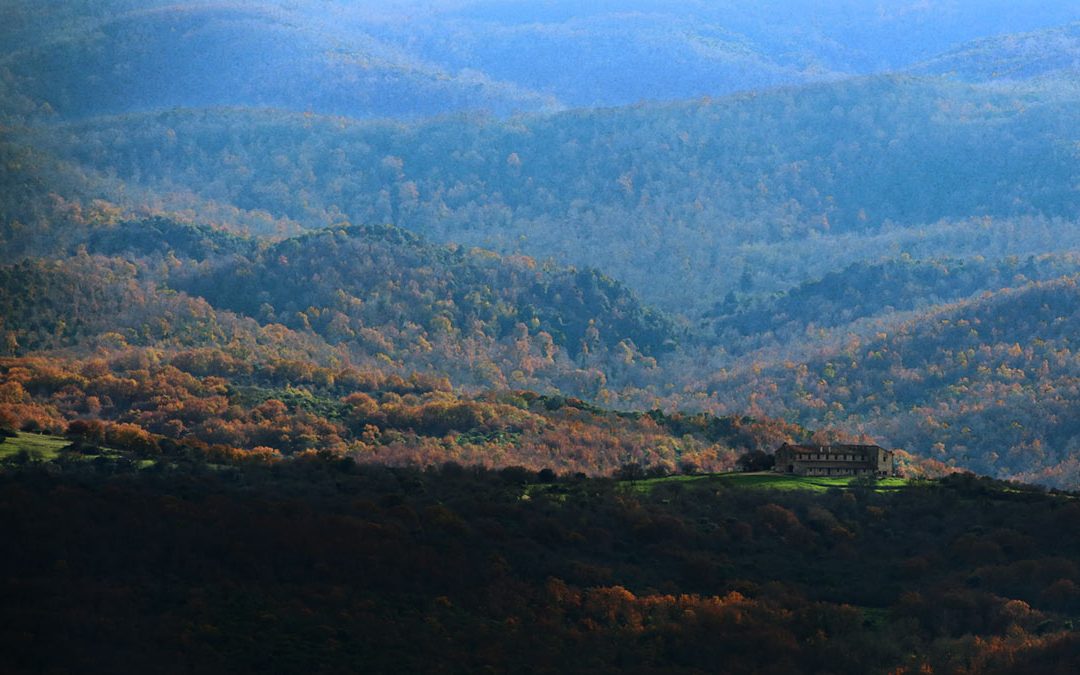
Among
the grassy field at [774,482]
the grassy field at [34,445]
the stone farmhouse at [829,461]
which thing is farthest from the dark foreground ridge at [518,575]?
the stone farmhouse at [829,461]

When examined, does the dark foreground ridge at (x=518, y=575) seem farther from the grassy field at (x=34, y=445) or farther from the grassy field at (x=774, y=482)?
the grassy field at (x=34, y=445)

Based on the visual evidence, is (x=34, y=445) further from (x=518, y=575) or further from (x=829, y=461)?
(x=829, y=461)

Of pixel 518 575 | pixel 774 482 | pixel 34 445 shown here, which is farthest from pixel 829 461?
pixel 34 445

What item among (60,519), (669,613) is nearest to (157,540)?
(60,519)

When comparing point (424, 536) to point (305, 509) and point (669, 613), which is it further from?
point (669, 613)

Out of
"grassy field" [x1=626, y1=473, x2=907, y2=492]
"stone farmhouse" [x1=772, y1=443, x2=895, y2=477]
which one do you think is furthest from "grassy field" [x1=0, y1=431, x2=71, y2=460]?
"stone farmhouse" [x1=772, y1=443, x2=895, y2=477]

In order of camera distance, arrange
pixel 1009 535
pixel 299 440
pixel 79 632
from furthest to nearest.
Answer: pixel 299 440
pixel 1009 535
pixel 79 632

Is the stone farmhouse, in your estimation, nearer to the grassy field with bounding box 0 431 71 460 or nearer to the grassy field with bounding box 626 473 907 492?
the grassy field with bounding box 626 473 907 492
